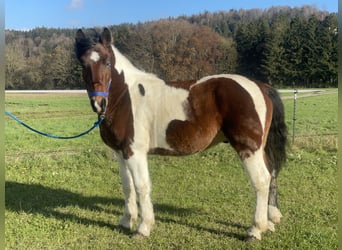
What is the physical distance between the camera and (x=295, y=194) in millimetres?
5273

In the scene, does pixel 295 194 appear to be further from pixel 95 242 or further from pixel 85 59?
pixel 85 59

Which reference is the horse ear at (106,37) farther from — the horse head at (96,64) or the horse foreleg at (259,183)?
the horse foreleg at (259,183)

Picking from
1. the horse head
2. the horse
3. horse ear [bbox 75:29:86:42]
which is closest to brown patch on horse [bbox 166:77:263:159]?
the horse

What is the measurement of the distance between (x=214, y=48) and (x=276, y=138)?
6.82 m

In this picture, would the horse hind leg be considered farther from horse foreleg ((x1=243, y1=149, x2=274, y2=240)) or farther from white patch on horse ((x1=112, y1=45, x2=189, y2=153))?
white patch on horse ((x1=112, y1=45, x2=189, y2=153))

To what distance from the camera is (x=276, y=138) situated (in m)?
4.20

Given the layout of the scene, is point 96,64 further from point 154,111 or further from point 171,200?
point 171,200

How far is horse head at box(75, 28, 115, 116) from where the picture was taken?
11.8 feet

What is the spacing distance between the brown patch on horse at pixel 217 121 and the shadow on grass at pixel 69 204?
114 cm

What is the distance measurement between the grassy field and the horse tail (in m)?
0.79

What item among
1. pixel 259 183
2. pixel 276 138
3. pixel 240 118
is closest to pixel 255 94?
pixel 240 118

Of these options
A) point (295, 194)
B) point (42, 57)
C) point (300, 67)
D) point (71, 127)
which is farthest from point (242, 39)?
point (295, 194)

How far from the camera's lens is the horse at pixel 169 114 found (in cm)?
369

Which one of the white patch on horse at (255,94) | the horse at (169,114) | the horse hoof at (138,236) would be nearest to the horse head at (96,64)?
the horse at (169,114)
